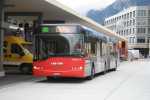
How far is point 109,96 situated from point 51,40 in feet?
23.6

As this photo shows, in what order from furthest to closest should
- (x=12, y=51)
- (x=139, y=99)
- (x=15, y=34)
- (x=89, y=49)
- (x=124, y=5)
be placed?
(x=124, y=5), (x=15, y=34), (x=12, y=51), (x=89, y=49), (x=139, y=99)

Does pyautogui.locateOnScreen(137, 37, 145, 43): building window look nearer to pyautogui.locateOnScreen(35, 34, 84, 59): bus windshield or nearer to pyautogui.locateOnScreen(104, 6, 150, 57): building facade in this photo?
pyautogui.locateOnScreen(104, 6, 150, 57): building facade

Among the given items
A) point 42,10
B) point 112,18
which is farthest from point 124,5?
point 42,10

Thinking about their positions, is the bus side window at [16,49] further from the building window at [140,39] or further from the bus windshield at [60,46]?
the building window at [140,39]

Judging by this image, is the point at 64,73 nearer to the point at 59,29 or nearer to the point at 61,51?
the point at 61,51

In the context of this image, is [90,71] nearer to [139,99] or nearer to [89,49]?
[89,49]

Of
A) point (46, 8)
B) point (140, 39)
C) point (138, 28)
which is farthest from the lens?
point (140, 39)

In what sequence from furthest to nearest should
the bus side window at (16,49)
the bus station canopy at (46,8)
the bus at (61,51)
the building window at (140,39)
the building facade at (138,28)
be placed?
the building window at (140,39) < the building facade at (138,28) < the bus side window at (16,49) < the bus station canopy at (46,8) < the bus at (61,51)

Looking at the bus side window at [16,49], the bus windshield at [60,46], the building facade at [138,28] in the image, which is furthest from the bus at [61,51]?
the building facade at [138,28]

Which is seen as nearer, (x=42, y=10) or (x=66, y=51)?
(x=66, y=51)

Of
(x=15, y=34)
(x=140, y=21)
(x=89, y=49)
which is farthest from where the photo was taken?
(x=140, y=21)

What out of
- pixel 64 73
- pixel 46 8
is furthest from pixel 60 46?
pixel 46 8

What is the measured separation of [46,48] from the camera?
2277 centimetres

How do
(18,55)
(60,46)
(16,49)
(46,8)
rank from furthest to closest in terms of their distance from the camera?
1. (46,8)
2. (16,49)
3. (18,55)
4. (60,46)
